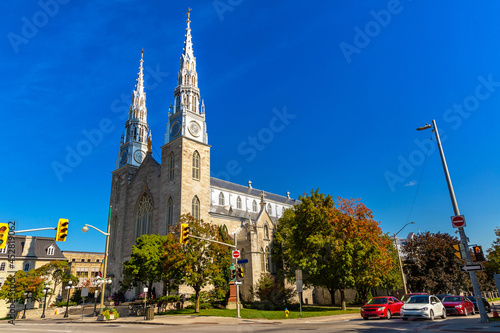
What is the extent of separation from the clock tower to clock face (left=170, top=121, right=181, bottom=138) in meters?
12.8

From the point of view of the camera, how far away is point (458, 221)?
16562 mm

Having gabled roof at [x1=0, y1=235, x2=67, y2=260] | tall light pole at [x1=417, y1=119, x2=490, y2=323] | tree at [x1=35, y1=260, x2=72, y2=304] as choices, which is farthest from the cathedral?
tall light pole at [x1=417, y1=119, x2=490, y2=323]

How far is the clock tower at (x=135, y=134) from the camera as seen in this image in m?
57.8

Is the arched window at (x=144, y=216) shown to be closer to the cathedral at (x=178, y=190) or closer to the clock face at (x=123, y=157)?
the cathedral at (x=178, y=190)

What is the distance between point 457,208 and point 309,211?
54.9 feet

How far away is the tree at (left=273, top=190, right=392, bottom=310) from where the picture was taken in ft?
100

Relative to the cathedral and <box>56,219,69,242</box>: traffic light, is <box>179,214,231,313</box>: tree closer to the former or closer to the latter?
the cathedral

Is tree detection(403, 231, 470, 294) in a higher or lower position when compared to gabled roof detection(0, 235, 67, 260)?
lower

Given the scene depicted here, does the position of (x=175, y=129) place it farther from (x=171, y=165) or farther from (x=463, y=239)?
(x=463, y=239)

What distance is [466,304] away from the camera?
76.2ft

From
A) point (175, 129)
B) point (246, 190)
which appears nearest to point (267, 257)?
point (175, 129)

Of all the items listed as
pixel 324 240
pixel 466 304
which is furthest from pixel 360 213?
pixel 466 304

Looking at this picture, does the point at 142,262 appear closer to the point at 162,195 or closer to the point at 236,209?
the point at 162,195

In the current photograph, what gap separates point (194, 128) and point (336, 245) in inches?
1079
